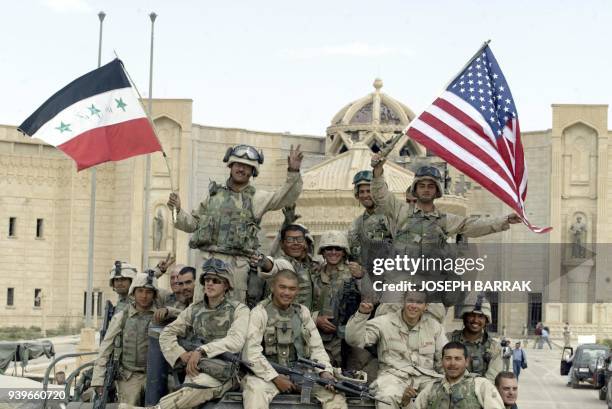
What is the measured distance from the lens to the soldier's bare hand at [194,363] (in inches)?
451

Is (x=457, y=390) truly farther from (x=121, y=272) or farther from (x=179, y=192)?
(x=179, y=192)

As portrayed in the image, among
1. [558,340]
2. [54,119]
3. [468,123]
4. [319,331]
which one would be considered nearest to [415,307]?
[319,331]

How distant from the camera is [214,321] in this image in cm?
1182

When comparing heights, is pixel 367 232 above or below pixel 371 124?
below

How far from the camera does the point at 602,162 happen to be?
213 ft

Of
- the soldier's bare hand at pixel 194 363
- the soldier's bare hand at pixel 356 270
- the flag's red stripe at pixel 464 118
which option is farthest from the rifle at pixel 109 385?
the flag's red stripe at pixel 464 118

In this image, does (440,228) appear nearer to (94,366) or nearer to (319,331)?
(319,331)

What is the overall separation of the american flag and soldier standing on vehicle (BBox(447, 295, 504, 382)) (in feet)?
5.65

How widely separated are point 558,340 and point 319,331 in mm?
48821

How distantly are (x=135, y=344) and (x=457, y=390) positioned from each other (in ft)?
11.5

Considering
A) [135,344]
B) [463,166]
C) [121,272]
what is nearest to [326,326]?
[135,344]

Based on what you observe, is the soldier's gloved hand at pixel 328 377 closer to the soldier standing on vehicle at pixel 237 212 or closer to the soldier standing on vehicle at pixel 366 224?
the soldier standing on vehicle at pixel 237 212

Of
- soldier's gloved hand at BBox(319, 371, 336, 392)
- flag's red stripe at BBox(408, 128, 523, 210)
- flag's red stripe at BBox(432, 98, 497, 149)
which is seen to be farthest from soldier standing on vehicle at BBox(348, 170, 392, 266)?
soldier's gloved hand at BBox(319, 371, 336, 392)

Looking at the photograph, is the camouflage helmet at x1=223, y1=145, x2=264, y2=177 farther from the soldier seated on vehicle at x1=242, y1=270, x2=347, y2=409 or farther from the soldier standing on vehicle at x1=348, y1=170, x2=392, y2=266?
the soldier standing on vehicle at x1=348, y1=170, x2=392, y2=266
